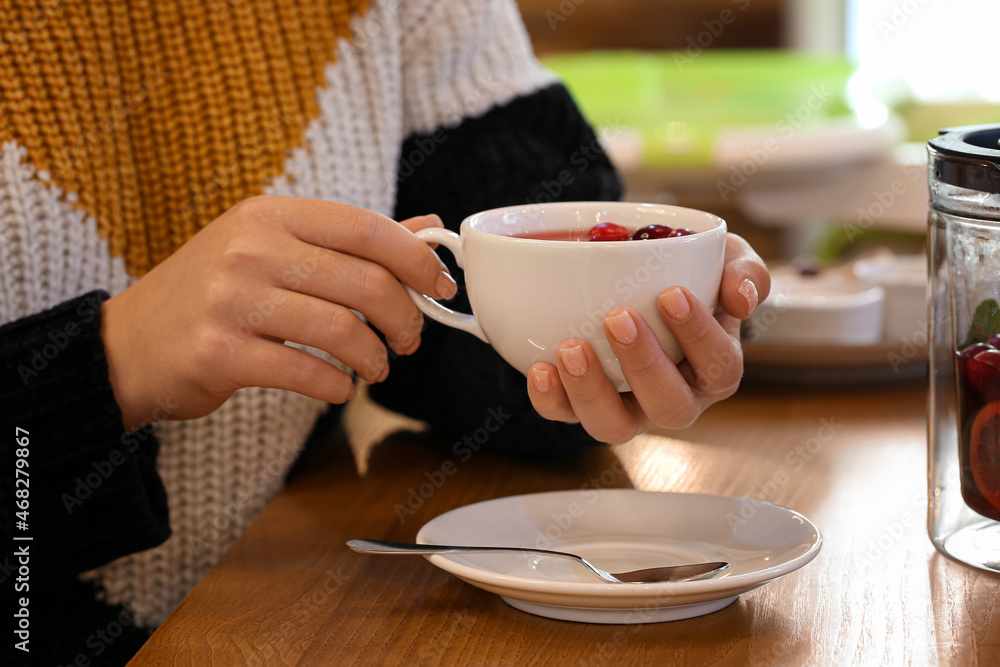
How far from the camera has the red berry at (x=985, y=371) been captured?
48cm

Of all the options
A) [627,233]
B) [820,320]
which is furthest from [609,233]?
[820,320]

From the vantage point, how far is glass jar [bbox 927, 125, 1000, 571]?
47cm

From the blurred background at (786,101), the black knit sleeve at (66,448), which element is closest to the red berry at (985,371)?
the black knit sleeve at (66,448)

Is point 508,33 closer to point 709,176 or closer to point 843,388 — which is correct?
point 843,388

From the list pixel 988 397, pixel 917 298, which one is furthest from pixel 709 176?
pixel 988 397

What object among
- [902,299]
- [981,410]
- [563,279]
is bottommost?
[902,299]

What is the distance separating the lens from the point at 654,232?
1.53 ft

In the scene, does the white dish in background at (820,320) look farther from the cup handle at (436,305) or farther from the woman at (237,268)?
the cup handle at (436,305)

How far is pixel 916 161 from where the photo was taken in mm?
1389

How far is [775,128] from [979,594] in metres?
1.11

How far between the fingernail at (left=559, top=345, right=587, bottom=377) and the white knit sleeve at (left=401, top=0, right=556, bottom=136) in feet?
1.23

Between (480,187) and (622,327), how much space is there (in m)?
0.37

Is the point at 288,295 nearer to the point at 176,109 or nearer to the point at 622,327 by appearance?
the point at 622,327

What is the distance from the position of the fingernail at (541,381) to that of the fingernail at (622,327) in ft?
0.16
